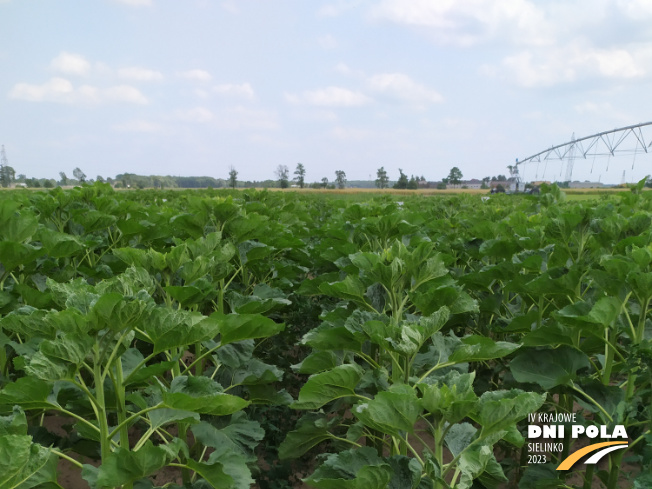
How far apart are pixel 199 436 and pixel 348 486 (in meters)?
0.85

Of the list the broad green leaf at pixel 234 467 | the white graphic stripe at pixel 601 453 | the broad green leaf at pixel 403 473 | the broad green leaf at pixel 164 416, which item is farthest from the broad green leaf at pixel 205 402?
the white graphic stripe at pixel 601 453

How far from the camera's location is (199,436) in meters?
2.09

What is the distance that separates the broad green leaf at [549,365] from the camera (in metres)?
2.28

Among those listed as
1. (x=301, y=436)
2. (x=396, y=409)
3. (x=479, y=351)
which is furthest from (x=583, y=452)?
(x=396, y=409)

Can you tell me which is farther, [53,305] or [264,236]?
[264,236]

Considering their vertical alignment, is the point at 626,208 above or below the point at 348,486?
above

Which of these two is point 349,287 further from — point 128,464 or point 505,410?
point 128,464

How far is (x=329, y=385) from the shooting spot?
6.12 feet

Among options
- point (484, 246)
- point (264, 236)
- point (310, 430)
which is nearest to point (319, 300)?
point (264, 236)

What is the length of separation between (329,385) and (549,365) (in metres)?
1.17

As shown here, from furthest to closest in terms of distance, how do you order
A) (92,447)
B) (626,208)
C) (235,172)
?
1. (235,172)
2. (626,208)
3. (92,447)

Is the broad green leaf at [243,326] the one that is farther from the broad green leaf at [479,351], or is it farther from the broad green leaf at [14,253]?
the broad green leaf at [14,253]

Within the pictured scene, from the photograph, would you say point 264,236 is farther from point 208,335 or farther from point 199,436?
point 208,335

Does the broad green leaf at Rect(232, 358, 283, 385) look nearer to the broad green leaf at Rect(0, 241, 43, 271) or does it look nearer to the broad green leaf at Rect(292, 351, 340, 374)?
the broad green leaf at Rect(292, 351, 340, 374)
